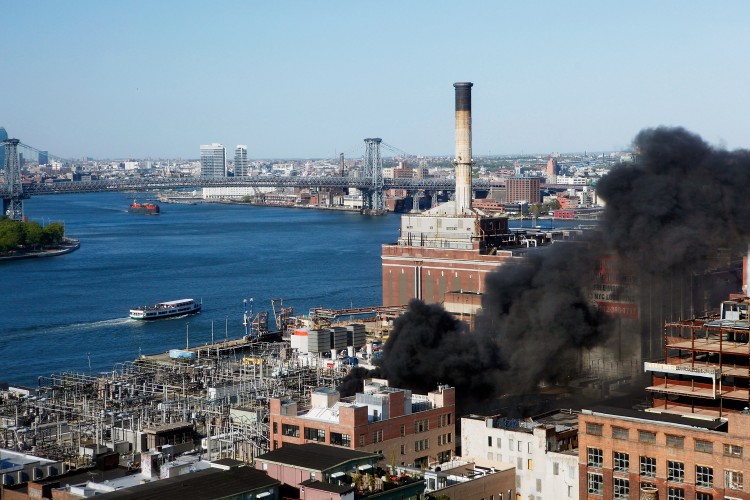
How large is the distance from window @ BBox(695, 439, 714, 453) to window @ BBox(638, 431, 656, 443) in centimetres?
41

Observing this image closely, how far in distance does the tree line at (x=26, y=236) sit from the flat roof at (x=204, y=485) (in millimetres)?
41483

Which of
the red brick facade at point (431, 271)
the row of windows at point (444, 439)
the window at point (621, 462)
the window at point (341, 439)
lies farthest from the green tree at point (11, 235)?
the window at point (621, 462)

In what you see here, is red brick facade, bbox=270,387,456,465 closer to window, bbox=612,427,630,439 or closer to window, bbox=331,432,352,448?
window, bbox=331,432,352,448

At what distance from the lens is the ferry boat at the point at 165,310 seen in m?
31.2

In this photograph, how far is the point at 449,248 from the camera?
29.1 metres

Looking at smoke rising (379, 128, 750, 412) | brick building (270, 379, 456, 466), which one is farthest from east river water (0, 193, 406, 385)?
brick building (270, 379, 456, 466)

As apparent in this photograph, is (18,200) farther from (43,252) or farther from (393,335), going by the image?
(393,335)

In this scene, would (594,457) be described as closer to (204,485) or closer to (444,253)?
(204,485)

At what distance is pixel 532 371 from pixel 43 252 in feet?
117

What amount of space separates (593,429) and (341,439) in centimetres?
277

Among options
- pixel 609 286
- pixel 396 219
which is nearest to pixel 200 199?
pixel 396 219

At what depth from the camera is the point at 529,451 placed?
12.5 meters

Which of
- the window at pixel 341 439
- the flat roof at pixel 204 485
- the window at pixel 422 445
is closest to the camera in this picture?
the flat roof at pixel 204 485

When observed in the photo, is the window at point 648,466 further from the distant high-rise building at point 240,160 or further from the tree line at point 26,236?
the distant high-rise building at point 240,160
